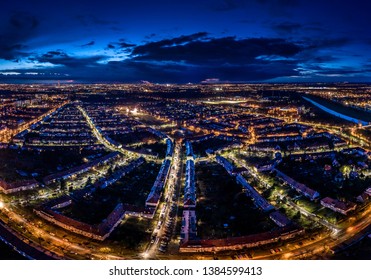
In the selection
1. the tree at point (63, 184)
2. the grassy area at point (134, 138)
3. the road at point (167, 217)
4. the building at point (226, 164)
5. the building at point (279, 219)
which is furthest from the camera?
the grassy area at point (134, 138)

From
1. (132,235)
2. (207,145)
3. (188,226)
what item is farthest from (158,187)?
(207,145)

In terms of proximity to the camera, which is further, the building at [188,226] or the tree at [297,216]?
the tree at [297,216]

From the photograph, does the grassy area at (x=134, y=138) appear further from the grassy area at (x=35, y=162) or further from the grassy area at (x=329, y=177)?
the grassy area at (x=329, y=177)

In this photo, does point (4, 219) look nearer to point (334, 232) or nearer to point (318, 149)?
point (334, 232)

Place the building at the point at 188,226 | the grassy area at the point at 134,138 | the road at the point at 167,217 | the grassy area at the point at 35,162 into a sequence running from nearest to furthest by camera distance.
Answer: the road at the point at 167,217 < the building at the point at 188,226 < the grassy area at the point at 35,162 < the grassy area at the point at 134,138

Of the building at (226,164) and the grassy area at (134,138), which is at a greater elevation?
the grassy area at (134,138)

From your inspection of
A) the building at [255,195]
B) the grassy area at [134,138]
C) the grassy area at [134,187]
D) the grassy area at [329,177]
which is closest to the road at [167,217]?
the grassy area at [134,187]

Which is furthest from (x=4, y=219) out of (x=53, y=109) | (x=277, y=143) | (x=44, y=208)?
(x=53, y=109)

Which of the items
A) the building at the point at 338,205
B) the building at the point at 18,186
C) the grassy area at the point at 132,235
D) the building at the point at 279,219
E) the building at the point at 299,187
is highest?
the building at the point at 18,186
